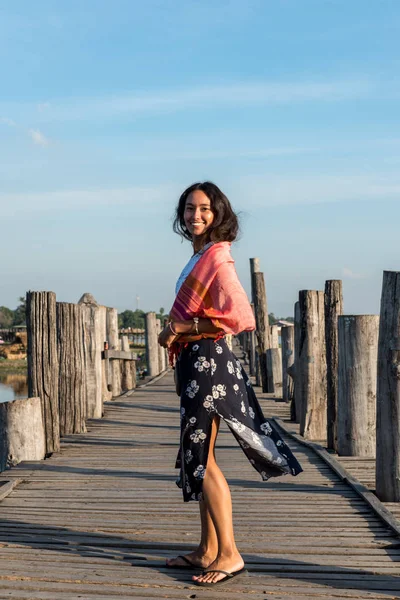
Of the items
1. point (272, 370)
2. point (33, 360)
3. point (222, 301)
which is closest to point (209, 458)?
point (222, 301)

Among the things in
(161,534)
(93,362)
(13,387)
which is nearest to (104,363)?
(93,362)

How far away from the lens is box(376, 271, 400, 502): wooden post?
17.3ft

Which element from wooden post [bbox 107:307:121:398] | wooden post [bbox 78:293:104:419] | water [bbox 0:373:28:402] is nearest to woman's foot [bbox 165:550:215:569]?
wooden post [bbox 78:293:104:419]

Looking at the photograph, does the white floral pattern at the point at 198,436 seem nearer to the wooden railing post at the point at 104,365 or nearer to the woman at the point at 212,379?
the woman at the point at 212,379

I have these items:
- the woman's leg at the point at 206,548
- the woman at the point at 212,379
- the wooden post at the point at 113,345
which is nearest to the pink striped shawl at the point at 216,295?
the woman at the point at 212,379

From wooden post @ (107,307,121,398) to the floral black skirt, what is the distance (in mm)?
10982

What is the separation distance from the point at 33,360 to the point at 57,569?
3.44m

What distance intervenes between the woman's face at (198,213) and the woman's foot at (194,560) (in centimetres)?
147

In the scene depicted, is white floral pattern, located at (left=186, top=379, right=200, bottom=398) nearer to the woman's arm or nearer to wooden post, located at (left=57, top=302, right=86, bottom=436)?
the woman's arm

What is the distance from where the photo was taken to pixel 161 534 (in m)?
4.71

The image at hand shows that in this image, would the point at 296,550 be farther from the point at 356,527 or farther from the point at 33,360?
the point at 33,360

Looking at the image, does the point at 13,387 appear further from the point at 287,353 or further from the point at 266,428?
the point at 266,428

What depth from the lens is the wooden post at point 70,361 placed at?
8477mm

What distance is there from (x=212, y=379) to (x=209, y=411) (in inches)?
5.5
